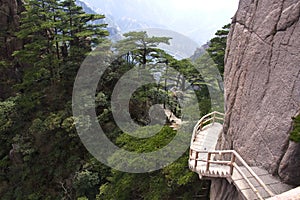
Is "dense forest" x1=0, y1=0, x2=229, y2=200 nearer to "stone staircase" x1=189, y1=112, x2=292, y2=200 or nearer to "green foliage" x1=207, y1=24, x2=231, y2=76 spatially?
"green foliage" x1=207, y1=24, x2=231, y2=76

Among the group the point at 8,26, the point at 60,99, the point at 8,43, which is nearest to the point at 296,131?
the point at 60,99

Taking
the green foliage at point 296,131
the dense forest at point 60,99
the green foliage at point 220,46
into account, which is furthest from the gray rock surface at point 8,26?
the green foliage at point 296,131

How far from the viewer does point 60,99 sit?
58.6 feet

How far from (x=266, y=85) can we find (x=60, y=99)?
49.0 ft

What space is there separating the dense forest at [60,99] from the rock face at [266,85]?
5680mm

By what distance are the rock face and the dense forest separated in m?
5.68

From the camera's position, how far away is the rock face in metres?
5.60

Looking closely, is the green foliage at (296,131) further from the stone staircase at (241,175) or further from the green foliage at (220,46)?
Result: the green foliage at (220,46)

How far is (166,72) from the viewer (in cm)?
1927

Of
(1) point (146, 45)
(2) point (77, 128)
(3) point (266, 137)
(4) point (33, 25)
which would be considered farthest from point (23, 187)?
(3) point (266, 137)

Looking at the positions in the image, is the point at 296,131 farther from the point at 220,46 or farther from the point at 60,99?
the point at 60,99

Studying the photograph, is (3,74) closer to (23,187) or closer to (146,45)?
(23,187)

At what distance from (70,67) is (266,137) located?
14776mm

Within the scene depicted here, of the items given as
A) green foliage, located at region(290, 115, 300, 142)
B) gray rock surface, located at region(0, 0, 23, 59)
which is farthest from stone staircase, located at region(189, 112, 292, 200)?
gray rock surface, located at region(0, 0, 23, 59)
